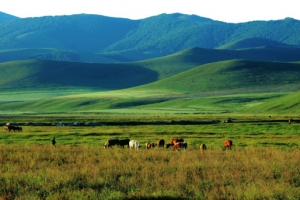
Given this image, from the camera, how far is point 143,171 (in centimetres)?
1877

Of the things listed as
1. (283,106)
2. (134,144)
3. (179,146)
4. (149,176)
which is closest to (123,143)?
(134,144)

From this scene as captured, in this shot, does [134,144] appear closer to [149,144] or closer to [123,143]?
[149,144]

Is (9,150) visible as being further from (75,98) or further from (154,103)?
(75,98)

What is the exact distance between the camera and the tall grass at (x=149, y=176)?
1519 centimetres

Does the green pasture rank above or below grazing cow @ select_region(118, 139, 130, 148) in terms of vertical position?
below

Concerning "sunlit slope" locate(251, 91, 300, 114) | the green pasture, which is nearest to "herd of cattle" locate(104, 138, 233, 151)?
the green pasture

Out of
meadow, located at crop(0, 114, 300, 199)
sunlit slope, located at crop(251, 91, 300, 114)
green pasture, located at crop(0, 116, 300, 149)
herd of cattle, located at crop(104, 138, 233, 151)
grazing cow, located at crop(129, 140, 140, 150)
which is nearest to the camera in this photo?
meadow, located at crop(0, 114, 300, 199)

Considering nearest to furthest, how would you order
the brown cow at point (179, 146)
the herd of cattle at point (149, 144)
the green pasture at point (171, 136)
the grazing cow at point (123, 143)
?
the brown cow at point (179, 146), the herd of cattle at point (149, 144), the grazing cow at point (123, 143), the green pasture at point (171, 136)

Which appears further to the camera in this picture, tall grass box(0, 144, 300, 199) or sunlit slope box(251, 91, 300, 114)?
sunlit slope box(251, 91, 300, 114)

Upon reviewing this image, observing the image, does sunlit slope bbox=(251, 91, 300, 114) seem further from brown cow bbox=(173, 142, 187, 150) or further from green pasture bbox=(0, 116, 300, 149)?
brown cow bbox=(173, 142, 187, 150)

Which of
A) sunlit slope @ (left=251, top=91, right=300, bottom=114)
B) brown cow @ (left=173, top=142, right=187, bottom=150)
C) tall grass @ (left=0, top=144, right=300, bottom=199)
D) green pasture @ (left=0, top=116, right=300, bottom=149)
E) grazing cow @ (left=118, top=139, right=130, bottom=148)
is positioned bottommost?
sunlit slope @ (left=251, top=91, right=300, bottom=114)

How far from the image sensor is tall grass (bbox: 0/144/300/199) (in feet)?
49.8

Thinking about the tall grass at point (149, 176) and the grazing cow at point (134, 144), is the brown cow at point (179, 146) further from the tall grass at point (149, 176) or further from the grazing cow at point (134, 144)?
the tall grass at point (149, 176)

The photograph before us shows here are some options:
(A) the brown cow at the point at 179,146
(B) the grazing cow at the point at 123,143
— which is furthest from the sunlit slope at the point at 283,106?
(A) the brown cow at the point at 179,146
